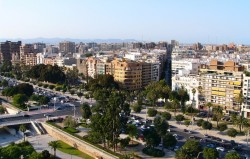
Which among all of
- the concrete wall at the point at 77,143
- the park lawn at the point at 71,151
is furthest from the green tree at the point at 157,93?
the park lawn at the point at 71,151

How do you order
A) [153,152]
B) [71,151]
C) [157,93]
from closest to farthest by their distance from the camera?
[153,152], [71,151], [157,93]

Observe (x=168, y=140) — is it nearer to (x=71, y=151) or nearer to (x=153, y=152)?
(x=153, y=152)

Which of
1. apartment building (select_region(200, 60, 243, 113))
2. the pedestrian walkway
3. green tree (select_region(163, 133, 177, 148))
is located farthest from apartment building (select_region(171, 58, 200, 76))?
the pedestrian walkway

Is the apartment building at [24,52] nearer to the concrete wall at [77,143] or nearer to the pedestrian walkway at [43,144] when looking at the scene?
the concrete wall at [77,143]

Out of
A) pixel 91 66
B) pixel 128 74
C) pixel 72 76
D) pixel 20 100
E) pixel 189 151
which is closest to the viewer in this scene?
pixel 189 151

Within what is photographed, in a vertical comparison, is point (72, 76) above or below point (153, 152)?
above

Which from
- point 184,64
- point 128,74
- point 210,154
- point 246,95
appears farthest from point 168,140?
point 184,64

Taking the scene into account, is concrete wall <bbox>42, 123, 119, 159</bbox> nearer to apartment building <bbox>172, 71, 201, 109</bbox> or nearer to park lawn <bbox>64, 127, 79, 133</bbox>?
park lawn <bbox>64, 127, 79, 133</bbox>
